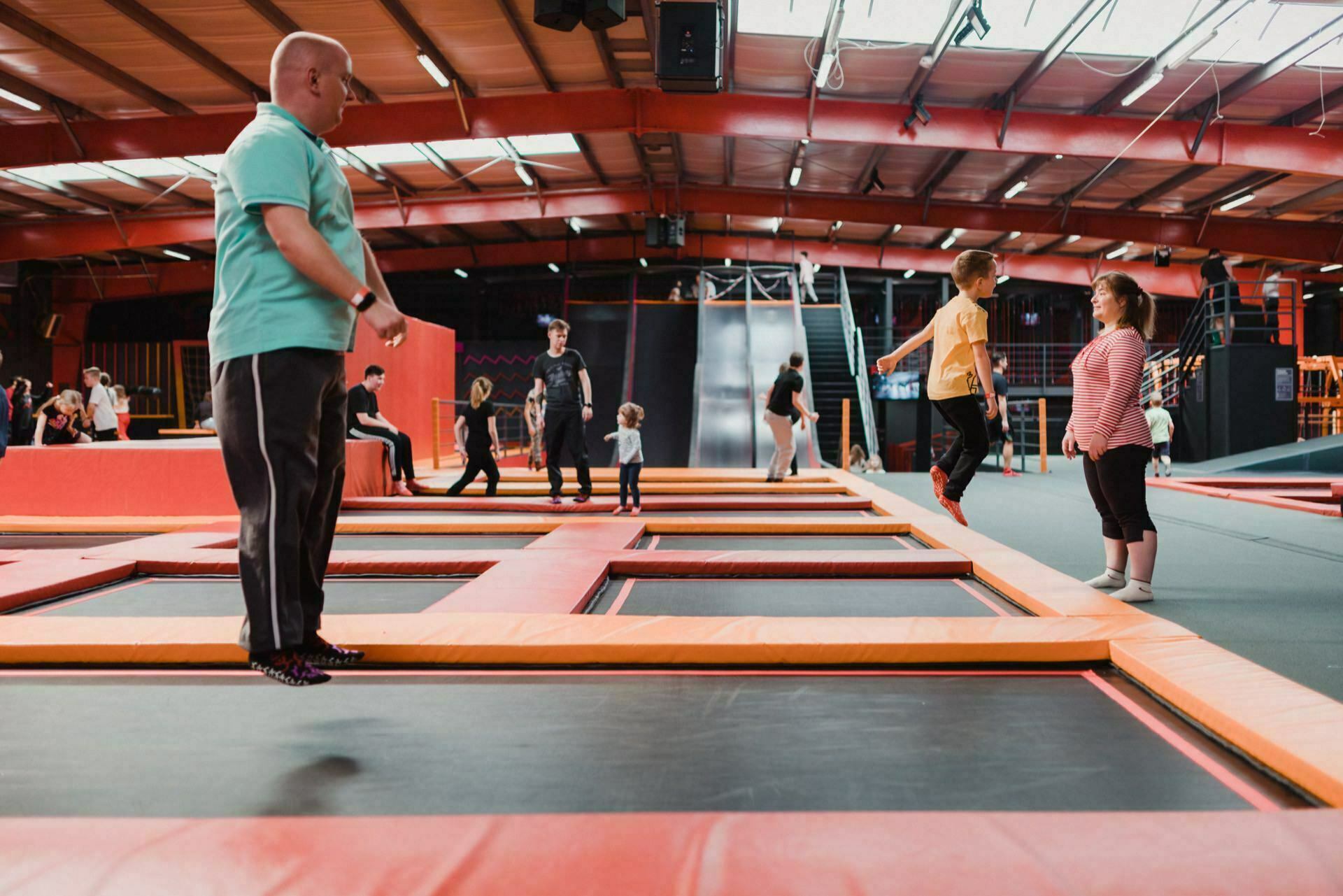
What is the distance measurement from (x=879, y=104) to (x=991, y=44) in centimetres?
143

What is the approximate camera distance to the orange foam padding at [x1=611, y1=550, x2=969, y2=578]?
3.29 m

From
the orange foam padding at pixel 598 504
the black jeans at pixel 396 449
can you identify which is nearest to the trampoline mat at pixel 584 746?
the orange foam padding at pixel 598 504

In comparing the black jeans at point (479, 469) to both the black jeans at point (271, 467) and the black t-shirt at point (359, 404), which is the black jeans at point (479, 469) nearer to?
the black t-shirt at point (359, 404)

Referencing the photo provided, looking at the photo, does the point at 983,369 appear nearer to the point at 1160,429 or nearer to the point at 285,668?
the point at 285,668

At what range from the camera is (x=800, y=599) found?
2867 mm

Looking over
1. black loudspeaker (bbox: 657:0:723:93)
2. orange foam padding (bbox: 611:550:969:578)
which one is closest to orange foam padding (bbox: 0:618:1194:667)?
orange foam padding (bbox: 611:550:969:578)

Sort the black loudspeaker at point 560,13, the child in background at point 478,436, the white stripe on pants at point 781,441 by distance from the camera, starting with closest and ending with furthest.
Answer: the black loudspeaker at point 560,13
the child in background at point 478,436
the white stripe on pants at point 781,441

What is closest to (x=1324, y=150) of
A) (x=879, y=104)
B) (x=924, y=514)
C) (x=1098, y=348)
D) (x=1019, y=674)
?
(x=879, y=104)

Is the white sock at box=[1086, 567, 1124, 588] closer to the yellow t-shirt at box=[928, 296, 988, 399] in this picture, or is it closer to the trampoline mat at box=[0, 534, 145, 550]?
the yellow t-shirt at box=[928, 296, 988, 399]

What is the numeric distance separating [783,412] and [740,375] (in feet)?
17.9

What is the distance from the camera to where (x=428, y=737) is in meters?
1.52

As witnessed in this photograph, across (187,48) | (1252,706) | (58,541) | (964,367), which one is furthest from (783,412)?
(187,48)

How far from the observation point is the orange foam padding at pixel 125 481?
5.43 m

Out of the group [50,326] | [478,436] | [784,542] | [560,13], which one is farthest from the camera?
[50,326]
